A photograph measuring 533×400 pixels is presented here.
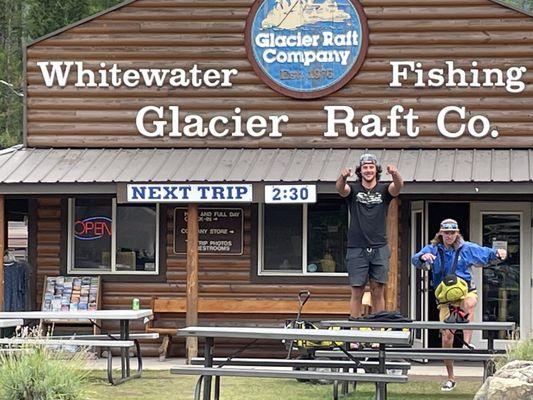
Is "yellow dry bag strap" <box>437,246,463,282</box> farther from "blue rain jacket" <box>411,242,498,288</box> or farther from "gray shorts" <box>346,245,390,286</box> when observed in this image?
"gray shorts" <box>346,245,390,286</box>

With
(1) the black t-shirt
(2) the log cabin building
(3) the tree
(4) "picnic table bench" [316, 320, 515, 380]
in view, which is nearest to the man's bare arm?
(1) the black t-shirt

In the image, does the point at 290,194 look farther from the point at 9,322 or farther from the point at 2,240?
the point at 9,322

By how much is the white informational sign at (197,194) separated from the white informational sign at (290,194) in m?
0.24

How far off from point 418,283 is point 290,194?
8.52 feet

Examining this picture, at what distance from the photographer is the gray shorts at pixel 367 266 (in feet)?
36.6

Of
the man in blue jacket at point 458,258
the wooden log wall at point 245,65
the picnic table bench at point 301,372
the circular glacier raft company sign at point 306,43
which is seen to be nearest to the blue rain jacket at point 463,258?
the man in blue jacket at point 458,258

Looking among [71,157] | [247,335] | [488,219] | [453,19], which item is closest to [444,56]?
[453,19]

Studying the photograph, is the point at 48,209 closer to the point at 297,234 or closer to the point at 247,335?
the point at 297,234

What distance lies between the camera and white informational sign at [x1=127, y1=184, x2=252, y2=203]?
13.9 m

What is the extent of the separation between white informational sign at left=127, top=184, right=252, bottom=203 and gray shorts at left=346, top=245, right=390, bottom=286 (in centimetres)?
294

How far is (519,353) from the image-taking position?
9.60m

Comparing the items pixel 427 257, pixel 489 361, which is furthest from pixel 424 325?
pixel 427 257

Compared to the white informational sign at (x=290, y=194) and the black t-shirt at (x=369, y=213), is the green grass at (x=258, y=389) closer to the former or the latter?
the black t-shirt at (x=369, y=213)

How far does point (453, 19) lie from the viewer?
49.2ft
